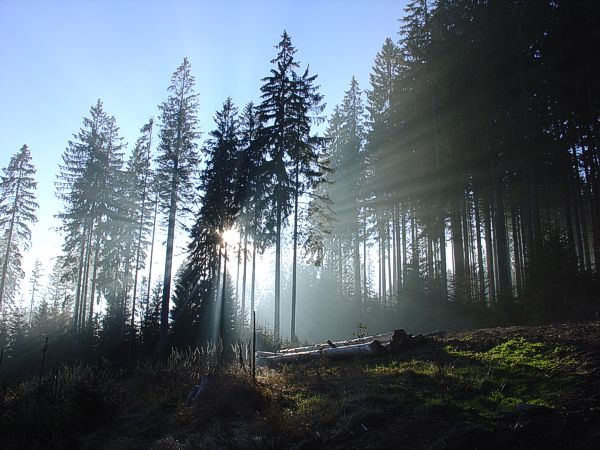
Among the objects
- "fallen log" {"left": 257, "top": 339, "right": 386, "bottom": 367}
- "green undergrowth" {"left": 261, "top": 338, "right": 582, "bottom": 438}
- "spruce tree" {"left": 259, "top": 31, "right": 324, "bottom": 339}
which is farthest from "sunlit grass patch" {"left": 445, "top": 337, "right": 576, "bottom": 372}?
"spruce tree" {"left": 259, "top": 31, "right": 324, "bottom": 339}

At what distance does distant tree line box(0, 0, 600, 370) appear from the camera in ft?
56.4

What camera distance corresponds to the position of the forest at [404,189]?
56.4 feet

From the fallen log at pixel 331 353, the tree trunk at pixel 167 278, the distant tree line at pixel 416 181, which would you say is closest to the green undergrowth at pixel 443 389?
the fallen log at pixel 331 353

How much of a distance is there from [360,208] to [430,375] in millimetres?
29663

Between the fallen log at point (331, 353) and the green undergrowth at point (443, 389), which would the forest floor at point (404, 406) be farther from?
the fallen log at point (331, 353)

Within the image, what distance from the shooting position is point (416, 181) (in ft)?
79.4

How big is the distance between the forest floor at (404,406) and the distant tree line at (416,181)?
637 centimetres

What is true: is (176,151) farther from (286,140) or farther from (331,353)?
(331,353)

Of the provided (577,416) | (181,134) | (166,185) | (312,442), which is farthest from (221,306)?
(577,416)

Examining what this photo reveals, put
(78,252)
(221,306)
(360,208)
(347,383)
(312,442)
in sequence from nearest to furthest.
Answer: (312,442) < (347,383) < (221,306) < (78,252) < (360,208)

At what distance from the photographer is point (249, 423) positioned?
640cm

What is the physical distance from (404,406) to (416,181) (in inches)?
778

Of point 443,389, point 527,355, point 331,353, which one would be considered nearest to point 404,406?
point 443,389

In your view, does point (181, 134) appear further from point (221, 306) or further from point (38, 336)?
point (38, 336)
